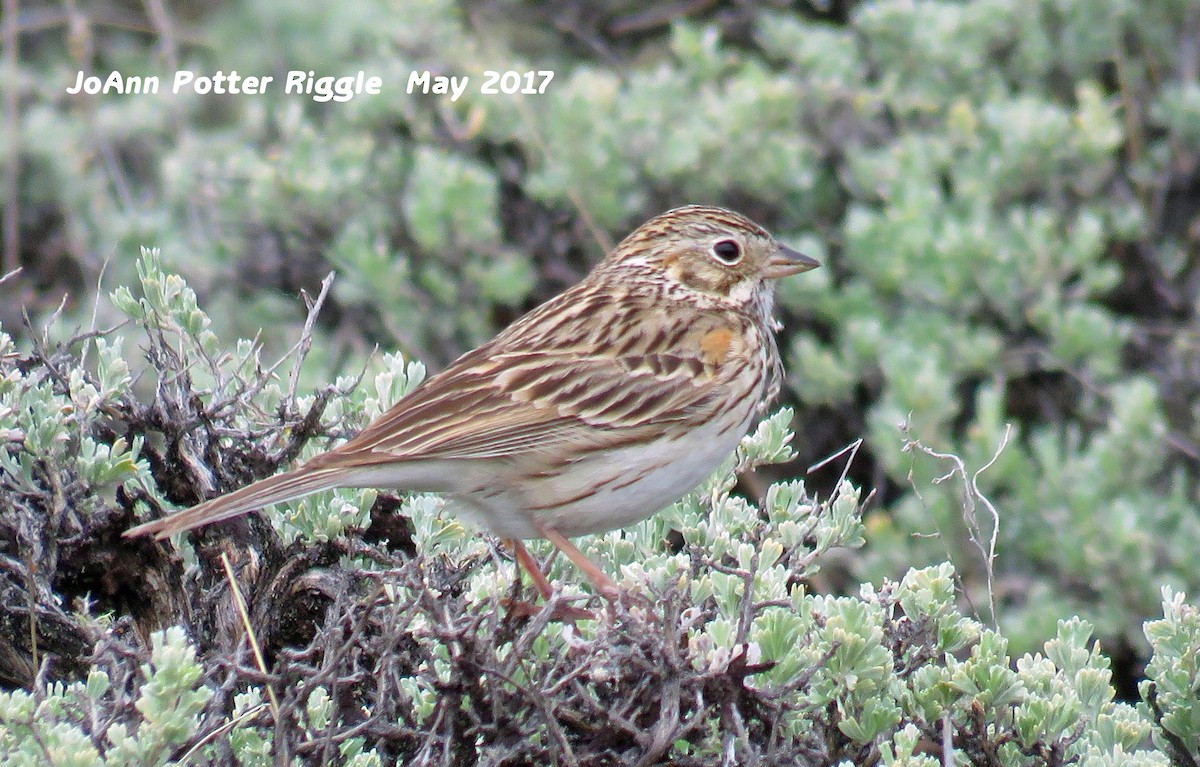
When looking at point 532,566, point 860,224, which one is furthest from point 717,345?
point 860,224

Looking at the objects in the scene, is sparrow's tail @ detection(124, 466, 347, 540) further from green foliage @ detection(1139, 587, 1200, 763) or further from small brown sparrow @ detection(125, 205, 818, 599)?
green foliage @ detection(1139, 587, 1200, 763)

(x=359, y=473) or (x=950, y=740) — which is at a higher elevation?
(x=359, y=473)

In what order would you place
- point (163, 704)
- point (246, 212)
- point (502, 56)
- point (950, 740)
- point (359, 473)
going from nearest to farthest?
1. point (163, 704)
2. point (950, 740)
3. point (359, 473)
4. point (246, 212)
5. point (502, 56)

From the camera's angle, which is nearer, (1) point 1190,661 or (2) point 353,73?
(1) point 1190,661

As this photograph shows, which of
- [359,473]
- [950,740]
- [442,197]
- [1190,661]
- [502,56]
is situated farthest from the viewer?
[502,56]

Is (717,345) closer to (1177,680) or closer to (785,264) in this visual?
(785,264)

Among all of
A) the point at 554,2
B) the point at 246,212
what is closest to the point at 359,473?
the point at 246,212

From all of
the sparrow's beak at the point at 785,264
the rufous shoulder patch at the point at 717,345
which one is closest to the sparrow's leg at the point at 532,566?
the rufous shoulder patch at the point at 717,345

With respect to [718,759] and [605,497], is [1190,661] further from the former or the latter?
[605,497]
